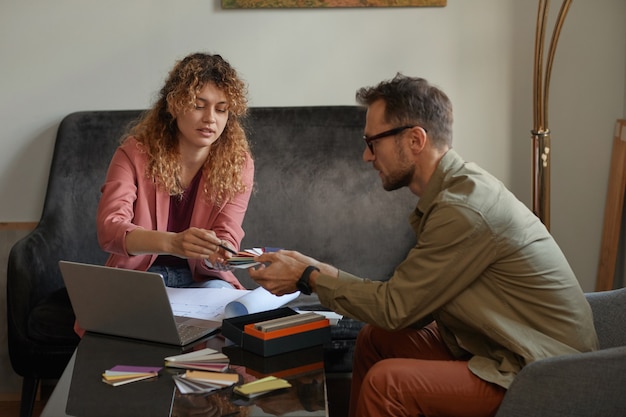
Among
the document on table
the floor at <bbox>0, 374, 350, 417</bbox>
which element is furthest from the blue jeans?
the floor at <bbox>0, 374, 350, 417</bbox>

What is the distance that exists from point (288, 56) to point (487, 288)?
170cm

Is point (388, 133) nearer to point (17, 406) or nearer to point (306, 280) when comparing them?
point (306, 280)

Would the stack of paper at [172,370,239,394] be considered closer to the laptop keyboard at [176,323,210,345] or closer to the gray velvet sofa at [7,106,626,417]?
the laptop keyboard at [176,323,210,345]

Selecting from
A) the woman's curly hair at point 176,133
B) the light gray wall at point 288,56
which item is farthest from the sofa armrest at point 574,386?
the light gray wall at point 288,56

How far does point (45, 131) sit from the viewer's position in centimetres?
340

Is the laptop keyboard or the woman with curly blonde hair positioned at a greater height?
the woman with curly blonde hair

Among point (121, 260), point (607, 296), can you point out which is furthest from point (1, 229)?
point (607, 296)

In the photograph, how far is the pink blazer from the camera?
265 cm

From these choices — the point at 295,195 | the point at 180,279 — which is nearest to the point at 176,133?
the point at 180,279

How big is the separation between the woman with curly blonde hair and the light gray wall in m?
0.65

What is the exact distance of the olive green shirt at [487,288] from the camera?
192 cm

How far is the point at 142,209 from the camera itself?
2.70m

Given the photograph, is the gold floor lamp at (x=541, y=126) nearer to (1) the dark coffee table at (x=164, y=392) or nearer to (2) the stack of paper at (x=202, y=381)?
(1) the dark coffee table at (x=164, y=392)

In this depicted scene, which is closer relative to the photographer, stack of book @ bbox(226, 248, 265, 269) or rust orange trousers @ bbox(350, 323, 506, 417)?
rust orange trousers @ bbox(350, 323, 506, 417)
